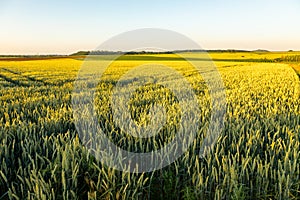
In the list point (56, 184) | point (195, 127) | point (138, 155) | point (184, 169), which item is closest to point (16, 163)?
point (56, 184)

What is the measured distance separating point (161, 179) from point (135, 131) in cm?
95

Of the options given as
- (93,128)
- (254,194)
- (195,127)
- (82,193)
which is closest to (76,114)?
(93,128)

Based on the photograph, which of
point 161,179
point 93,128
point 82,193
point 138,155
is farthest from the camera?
point 93,128

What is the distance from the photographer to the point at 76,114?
446 cm

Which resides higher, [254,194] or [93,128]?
[93,128]

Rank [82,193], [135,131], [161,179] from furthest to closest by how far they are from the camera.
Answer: [135,131], [161,179], [82,193]

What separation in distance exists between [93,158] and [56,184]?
444 mm

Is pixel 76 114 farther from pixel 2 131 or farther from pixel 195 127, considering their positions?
pixel 195 127

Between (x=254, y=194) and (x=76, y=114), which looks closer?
(x=254, y=194)

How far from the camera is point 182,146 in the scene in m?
2.94

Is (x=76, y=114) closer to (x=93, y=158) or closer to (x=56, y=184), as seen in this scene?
(x=93, y=158)

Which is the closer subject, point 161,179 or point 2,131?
point 161,179

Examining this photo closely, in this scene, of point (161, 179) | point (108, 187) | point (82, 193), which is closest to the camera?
point (108, 187)

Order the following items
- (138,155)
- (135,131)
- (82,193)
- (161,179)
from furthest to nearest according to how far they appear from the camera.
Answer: (135,131)
(138,155)
(161,179)
(82,193)
